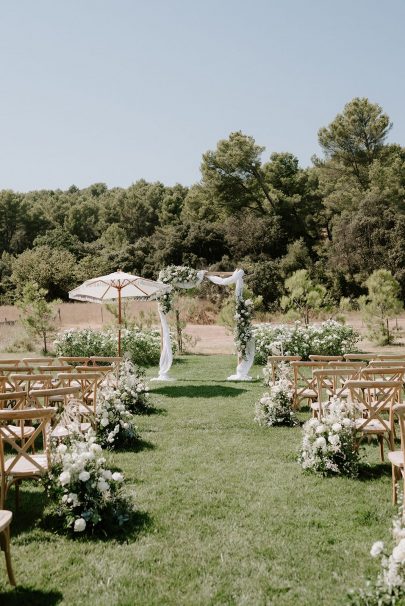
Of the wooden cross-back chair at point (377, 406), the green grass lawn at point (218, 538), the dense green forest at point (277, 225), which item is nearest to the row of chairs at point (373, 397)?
the wooden cross-back chair at point (377, 406)

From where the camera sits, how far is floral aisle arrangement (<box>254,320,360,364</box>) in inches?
566

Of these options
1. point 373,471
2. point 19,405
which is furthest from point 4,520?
point 373,471

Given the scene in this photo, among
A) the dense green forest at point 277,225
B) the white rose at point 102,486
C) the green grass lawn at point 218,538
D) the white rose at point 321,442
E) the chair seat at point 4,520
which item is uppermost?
the dense green forest at point 277,225

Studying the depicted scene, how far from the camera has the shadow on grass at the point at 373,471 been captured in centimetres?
539

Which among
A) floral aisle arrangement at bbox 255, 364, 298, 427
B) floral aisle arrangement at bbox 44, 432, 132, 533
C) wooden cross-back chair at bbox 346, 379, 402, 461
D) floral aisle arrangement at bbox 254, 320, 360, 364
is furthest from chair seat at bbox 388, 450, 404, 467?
floral aisle arrangement at bbox 254, 320, 360, 364

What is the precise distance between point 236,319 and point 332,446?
7560 millimetres

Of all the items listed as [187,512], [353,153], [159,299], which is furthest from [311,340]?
[353,153]

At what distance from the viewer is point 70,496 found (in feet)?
13.3

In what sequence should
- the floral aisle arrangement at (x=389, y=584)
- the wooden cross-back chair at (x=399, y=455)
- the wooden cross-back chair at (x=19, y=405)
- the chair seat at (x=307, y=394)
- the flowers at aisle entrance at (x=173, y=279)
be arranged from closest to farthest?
the floral aisle arrangement at (x=389, y=584), the wooden cross-back chair at (x=399, y=455), the wooden cross-back chair at (x=19, y=405), the chair seat at (x=307, y=394), the flowers at aisle entrance at (x=173, y=279)

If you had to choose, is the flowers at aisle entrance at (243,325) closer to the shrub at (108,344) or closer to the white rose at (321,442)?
the shrub at (108,344)

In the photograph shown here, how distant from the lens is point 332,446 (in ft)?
17.7

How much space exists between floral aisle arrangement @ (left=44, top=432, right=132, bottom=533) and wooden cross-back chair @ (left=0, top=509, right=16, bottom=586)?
0.71 m

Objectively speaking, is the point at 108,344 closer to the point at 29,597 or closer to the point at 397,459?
the point at 397,459

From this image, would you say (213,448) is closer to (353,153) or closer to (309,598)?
(309,598)
